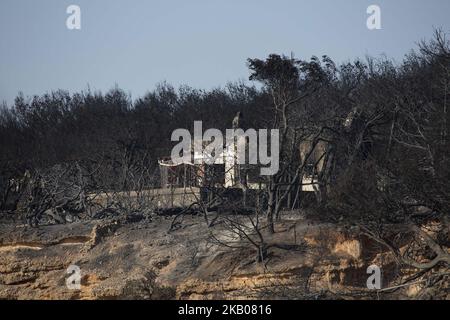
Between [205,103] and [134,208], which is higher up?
[205,103]

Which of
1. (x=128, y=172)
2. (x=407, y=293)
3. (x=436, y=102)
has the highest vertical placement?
(x=436, y=102)

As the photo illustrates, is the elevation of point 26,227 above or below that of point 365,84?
below

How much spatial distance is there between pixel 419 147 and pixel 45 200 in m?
12.3

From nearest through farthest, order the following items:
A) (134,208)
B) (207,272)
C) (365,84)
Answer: (207,272), (134,208), (365,84)

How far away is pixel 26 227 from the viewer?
25.8 metres

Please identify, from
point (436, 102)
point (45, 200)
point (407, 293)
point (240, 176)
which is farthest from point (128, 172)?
point (407, 293)

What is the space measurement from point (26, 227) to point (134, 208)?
351cm

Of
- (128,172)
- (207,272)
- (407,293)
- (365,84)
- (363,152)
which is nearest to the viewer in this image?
(407,293)

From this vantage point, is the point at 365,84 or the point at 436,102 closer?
the point at 436,102

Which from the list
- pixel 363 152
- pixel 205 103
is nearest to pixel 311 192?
pixel 363 152

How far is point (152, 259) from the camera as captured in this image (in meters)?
21.4

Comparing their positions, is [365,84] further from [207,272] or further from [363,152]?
[207,272]
